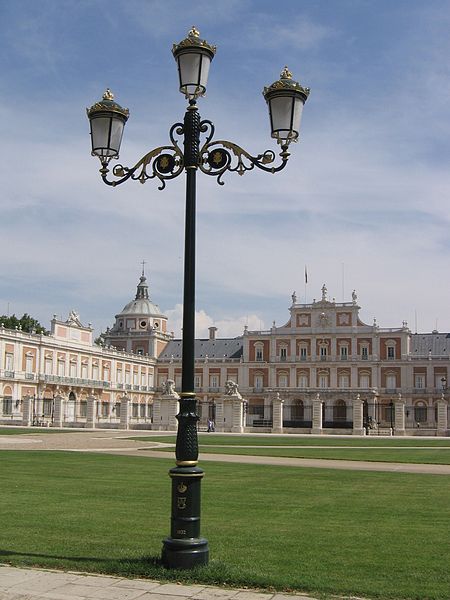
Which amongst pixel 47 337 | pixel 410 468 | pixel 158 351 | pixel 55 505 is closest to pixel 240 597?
pixel 55 505

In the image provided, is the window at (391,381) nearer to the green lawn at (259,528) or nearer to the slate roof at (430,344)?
the slate roof at (430,344)

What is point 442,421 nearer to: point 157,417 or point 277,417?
point 277,417

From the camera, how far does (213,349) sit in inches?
3989

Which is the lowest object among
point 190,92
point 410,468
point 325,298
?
point 410,468

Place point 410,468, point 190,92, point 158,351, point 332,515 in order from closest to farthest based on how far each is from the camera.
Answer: point 190,92 → point 332,515 → point 410,468 → point 158,351

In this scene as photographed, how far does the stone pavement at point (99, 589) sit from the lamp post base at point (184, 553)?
452 mm

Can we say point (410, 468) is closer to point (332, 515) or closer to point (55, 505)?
point (332, 515)

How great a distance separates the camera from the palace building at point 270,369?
75.6m

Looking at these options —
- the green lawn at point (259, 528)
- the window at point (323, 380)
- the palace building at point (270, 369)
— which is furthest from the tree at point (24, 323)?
the green lawn at point (259, 528)

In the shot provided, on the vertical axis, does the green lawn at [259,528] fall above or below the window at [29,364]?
below

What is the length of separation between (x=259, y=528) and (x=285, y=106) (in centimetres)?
574

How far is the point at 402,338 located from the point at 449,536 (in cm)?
8018

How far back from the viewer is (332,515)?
1207 cm

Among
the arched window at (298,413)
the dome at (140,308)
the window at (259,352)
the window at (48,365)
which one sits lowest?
the arched window at (298,413)
